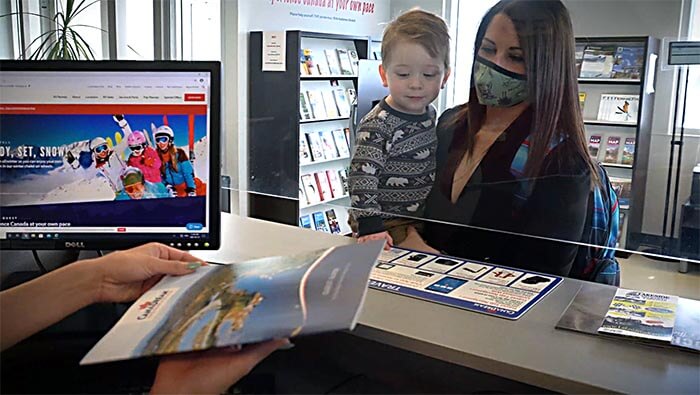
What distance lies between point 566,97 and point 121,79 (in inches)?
49.6

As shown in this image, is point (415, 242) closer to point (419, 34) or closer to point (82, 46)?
point (419, 34)

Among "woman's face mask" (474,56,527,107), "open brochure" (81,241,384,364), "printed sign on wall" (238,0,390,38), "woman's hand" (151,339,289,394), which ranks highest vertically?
"printed sign on wall" (238,0,390,38)

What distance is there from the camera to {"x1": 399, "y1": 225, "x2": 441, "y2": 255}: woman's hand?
1.23m

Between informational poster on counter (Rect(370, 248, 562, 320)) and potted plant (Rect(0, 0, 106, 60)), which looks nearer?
informational poster on counter (Rect(370, 248, 562, 320))

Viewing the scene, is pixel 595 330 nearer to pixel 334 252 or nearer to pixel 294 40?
pixel 334 252

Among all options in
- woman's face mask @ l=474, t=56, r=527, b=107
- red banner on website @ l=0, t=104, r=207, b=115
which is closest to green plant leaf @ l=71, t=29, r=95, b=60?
woman's face mask @ l=474, t=56, r=527, b=107

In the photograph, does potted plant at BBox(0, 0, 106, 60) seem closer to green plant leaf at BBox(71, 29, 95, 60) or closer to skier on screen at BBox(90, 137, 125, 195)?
green plant leaf at BBox(71, 29, 95, 60)

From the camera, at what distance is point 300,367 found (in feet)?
3.64

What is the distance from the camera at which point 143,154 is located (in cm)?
108

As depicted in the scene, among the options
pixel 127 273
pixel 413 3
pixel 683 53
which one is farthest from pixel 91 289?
pixel 413 3

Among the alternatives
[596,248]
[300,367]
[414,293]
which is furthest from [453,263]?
[596,248]

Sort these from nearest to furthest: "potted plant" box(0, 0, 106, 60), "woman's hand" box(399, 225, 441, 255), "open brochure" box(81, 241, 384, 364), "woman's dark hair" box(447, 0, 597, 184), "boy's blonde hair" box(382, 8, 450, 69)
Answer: "open brochure" box(81, 241, 384, 364)
"woman's hand" box(399, 225, 441, 255)
"woman's dark hair" box(447, 0, 597, 184)
"boy's blonde hair" box(382, 8, 450, 69)
"potted plant" box(0, 0, 106, 60)

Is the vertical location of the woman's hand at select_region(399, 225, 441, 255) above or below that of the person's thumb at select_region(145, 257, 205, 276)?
below

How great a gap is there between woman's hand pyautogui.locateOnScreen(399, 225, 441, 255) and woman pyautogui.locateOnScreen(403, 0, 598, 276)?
0.18 metres
